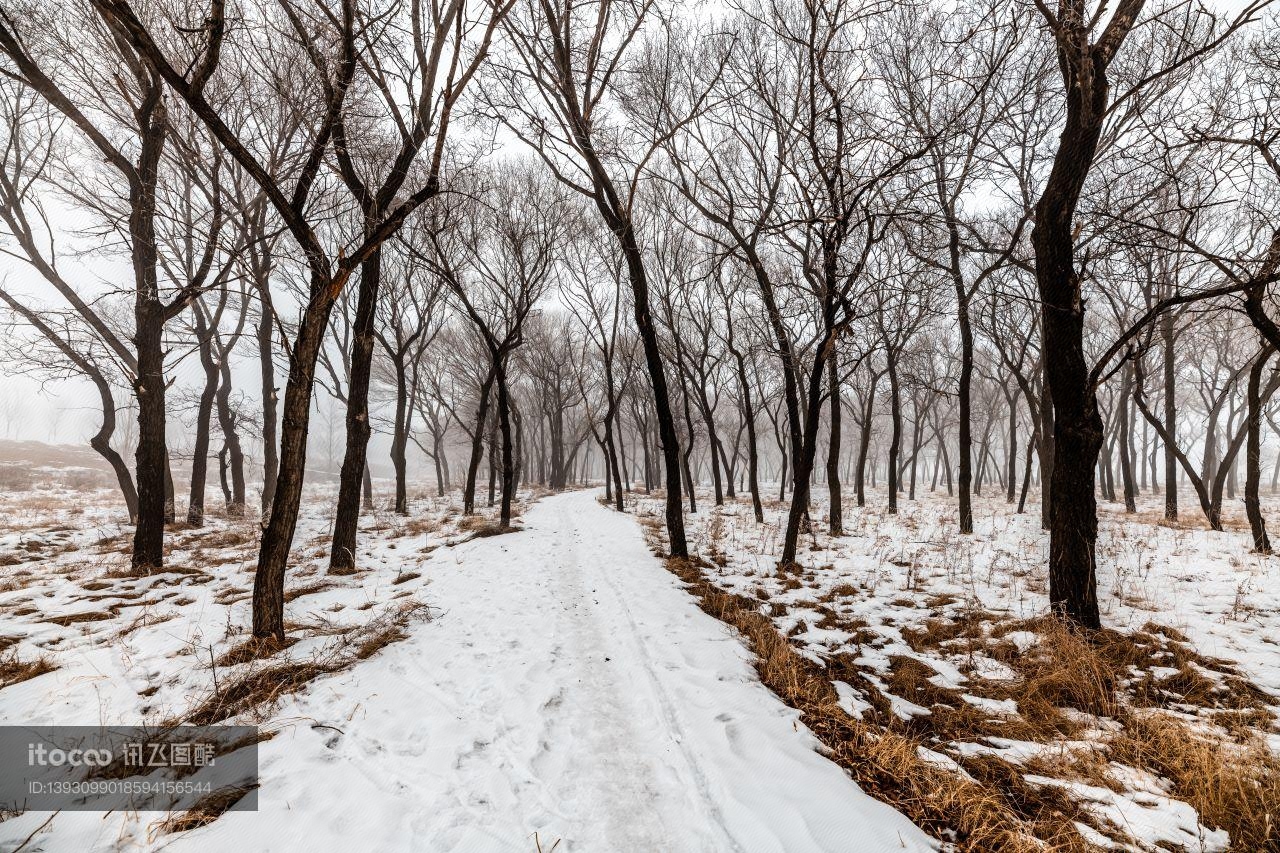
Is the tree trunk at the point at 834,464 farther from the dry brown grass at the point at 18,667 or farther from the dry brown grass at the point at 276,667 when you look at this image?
the dry brown grass at the point at 18,667

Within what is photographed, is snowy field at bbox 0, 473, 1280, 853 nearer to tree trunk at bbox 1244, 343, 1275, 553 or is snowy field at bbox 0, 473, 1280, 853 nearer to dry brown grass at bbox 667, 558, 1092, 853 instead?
dry brown grass at bbox 667, 558, 1092, 853

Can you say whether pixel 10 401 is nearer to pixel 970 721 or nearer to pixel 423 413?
pixel 423 413

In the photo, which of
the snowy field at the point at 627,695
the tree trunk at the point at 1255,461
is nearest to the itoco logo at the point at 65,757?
the snowy field at the point at 627,695

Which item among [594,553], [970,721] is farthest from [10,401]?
[970,721]

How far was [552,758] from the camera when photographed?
3.00 metres

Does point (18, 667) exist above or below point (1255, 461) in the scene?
below

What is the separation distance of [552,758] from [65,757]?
301 centimetres

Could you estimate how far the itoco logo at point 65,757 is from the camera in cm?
276

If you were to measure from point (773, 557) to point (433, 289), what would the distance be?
14408mm

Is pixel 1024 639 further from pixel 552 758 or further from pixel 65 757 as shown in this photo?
pixel 65 757

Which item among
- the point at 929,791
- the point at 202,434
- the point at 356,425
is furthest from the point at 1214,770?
the point at 202,434

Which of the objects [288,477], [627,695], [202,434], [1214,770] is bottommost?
[627,695]

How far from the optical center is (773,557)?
8.88 meters

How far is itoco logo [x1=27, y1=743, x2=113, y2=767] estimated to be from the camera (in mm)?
2756
